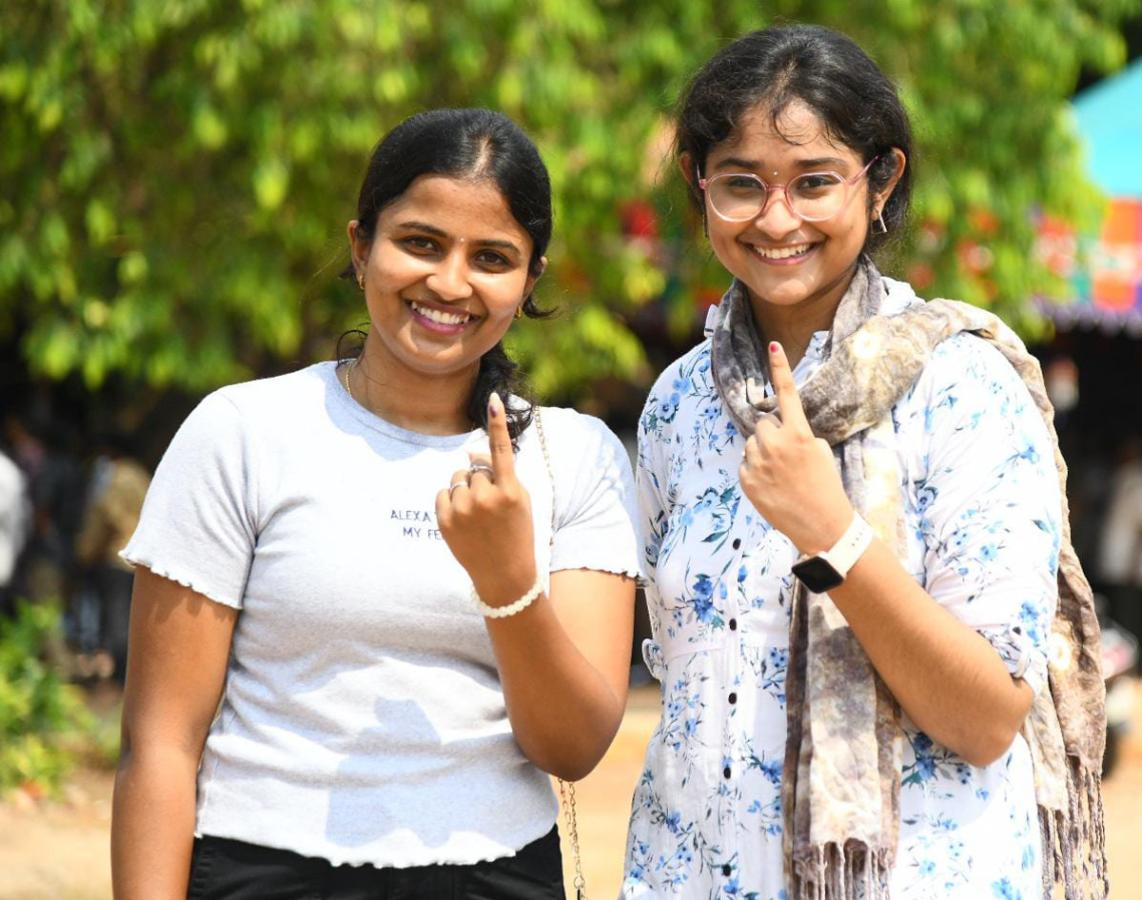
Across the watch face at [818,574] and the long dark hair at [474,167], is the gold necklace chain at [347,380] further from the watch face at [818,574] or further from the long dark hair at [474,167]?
the watch face at [818,574]

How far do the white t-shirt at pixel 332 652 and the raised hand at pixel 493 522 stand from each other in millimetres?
142

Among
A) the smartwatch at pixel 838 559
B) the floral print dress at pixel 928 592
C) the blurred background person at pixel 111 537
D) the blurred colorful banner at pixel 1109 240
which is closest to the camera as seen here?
the smartwatch at pixel 838 559

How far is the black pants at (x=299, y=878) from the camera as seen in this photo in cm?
229

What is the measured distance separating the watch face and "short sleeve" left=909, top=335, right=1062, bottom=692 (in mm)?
198

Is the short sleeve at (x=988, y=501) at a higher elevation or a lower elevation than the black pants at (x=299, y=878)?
higher

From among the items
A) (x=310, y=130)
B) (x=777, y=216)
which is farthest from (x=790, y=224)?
(x=310, y=130)

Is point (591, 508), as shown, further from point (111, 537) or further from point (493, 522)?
point (111, 537)

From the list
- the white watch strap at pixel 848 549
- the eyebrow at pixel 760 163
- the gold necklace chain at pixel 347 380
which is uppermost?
the eyebrow at pixel 760 163

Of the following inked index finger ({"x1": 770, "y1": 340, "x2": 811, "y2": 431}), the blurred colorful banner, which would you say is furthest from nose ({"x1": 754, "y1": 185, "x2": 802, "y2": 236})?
the blurred colorful banner

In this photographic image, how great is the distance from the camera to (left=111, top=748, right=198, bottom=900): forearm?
2.27 metres

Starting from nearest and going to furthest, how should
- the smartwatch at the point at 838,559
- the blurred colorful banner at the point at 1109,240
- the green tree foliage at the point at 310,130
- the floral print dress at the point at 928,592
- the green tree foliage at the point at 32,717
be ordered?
the smartwatch at the point at 838,559 → the floral print dress at the point at 928,592 → the green tree foliage at the point at 310,130 → the green tree foliage at the point at 32,717 → the blurred colorful banner at the point at 1109,240

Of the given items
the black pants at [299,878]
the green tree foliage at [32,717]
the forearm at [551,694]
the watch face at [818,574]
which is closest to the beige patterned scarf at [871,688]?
the watch face at [818,574]

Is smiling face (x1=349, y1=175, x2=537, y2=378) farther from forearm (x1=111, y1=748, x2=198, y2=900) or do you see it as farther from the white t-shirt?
forearm (x1=111, y1=748, x2=198, y2=900)

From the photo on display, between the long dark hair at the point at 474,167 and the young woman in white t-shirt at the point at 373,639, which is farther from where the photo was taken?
the long dark hair at the point at 474,167
